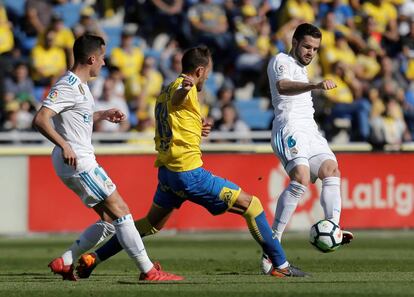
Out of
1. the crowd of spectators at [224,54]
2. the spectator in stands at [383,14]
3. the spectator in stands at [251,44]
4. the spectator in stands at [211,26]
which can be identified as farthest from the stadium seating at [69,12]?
the spectator in stands at [383,14]

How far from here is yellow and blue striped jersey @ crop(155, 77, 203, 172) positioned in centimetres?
975

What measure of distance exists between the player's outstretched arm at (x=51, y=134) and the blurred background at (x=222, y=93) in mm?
7944

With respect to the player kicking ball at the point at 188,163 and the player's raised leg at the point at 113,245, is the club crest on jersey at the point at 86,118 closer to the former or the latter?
the player kicking ball at the point at 188,163

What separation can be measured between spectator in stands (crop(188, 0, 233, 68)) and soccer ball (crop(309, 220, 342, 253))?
1074 centimetres

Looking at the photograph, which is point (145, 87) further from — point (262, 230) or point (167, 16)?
point (262, 230)

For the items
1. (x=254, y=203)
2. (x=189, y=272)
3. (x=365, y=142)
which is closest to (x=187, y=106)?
(x=254, y=203)

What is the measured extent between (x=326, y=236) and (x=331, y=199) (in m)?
0.56

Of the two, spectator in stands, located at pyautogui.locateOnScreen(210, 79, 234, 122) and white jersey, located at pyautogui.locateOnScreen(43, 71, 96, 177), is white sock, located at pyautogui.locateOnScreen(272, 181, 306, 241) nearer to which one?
white jersey, located at pyautogui.locateOnScreen(43, 71, 96, 177)

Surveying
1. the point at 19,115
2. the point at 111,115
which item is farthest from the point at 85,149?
the point at 19,115

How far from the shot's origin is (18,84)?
18.8 meters

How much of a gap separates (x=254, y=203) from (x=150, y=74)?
1007cm

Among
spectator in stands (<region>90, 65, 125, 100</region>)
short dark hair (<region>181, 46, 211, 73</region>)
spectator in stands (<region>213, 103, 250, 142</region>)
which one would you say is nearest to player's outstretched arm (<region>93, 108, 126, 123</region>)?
short dark hair (<region>181, 46, 211, 73</region>)

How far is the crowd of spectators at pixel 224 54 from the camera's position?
63.3 ft

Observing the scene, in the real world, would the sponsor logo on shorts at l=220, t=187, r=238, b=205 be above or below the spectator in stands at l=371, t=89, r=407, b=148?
above
